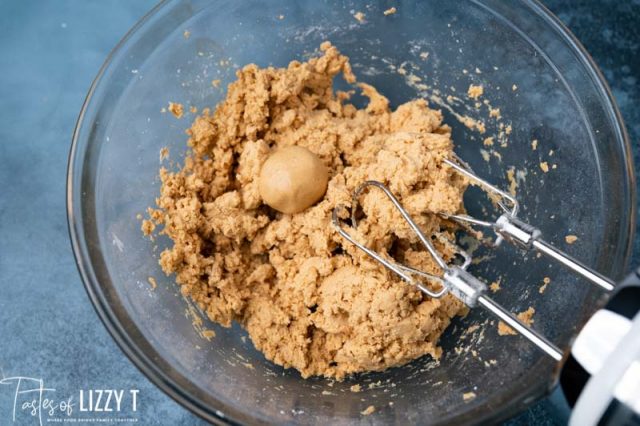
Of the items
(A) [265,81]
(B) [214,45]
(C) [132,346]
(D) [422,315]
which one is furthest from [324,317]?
(B) [214,45]

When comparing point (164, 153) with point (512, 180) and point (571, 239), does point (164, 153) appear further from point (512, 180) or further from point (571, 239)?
point (571, 239)

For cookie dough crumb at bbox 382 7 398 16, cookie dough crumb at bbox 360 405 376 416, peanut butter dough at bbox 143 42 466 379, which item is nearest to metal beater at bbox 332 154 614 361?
peanut butter dough at bbox 143 42 466 379

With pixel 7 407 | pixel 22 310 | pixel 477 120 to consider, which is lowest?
pixel 7 407

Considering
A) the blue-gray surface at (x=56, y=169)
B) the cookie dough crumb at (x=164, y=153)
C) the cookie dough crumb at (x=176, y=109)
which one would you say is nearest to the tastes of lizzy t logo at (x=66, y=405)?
the blue-gray surface at (x=56, y=169)

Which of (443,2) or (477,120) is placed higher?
(443,2)

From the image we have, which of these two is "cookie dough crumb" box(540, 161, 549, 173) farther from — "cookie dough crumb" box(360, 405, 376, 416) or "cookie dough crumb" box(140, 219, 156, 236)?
"cookie dough crumb" box(140, 219, 156, 236)

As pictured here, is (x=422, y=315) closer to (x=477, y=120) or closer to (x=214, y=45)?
(x=477, y=120)

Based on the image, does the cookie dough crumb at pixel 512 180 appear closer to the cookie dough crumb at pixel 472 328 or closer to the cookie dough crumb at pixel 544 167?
the cookie dough crumb at pixel 544 167
